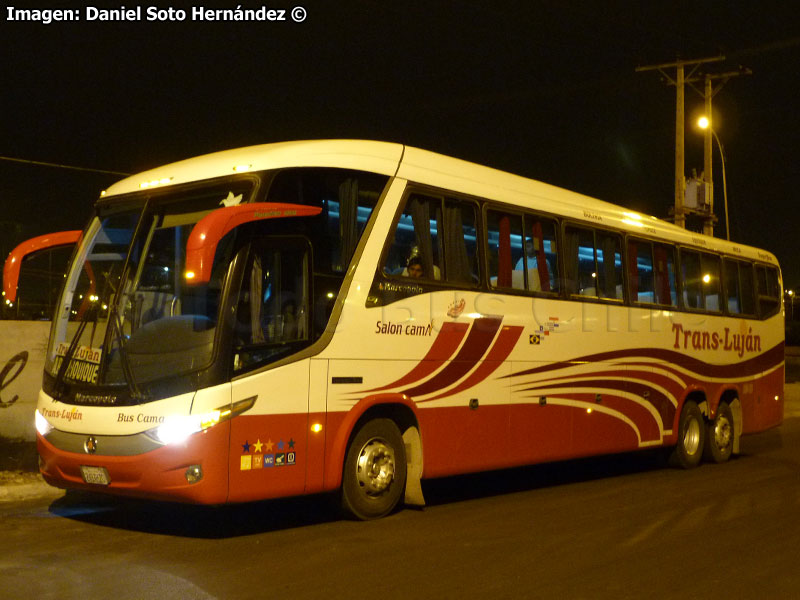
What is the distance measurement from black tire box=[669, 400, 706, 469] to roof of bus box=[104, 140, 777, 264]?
3713 millimetres

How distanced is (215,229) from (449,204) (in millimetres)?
3661

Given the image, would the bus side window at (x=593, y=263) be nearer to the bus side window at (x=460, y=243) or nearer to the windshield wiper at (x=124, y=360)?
the bus side window at (x=460, y=243)

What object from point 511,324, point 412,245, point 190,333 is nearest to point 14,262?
point 190,333

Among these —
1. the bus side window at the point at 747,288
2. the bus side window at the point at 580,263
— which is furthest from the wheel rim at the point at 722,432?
the bus side window at the point at 580,263

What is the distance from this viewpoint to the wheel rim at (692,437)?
15.8 meters

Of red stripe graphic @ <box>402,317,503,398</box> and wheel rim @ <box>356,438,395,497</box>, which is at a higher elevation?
red stripe graphic @ <box>402,317,503,398</box>

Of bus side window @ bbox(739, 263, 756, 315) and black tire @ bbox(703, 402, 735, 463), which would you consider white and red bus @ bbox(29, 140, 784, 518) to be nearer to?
black tire @ bbox(703, 402, 735, 463)

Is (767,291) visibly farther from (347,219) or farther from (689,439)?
(347,219)

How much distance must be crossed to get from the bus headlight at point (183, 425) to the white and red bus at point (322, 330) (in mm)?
18

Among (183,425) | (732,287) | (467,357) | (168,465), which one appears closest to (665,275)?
(732,287)

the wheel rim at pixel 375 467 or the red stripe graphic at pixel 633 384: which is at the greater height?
the red stripe graphic at pixel 633 384

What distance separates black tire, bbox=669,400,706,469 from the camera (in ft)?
51.2

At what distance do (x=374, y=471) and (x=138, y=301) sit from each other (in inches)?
107

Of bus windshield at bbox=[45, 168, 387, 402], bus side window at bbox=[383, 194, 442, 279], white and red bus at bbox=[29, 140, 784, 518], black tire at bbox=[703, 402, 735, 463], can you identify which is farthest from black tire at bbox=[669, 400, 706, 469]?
bus windshield at bbox=[45, 168, 387, 402]
